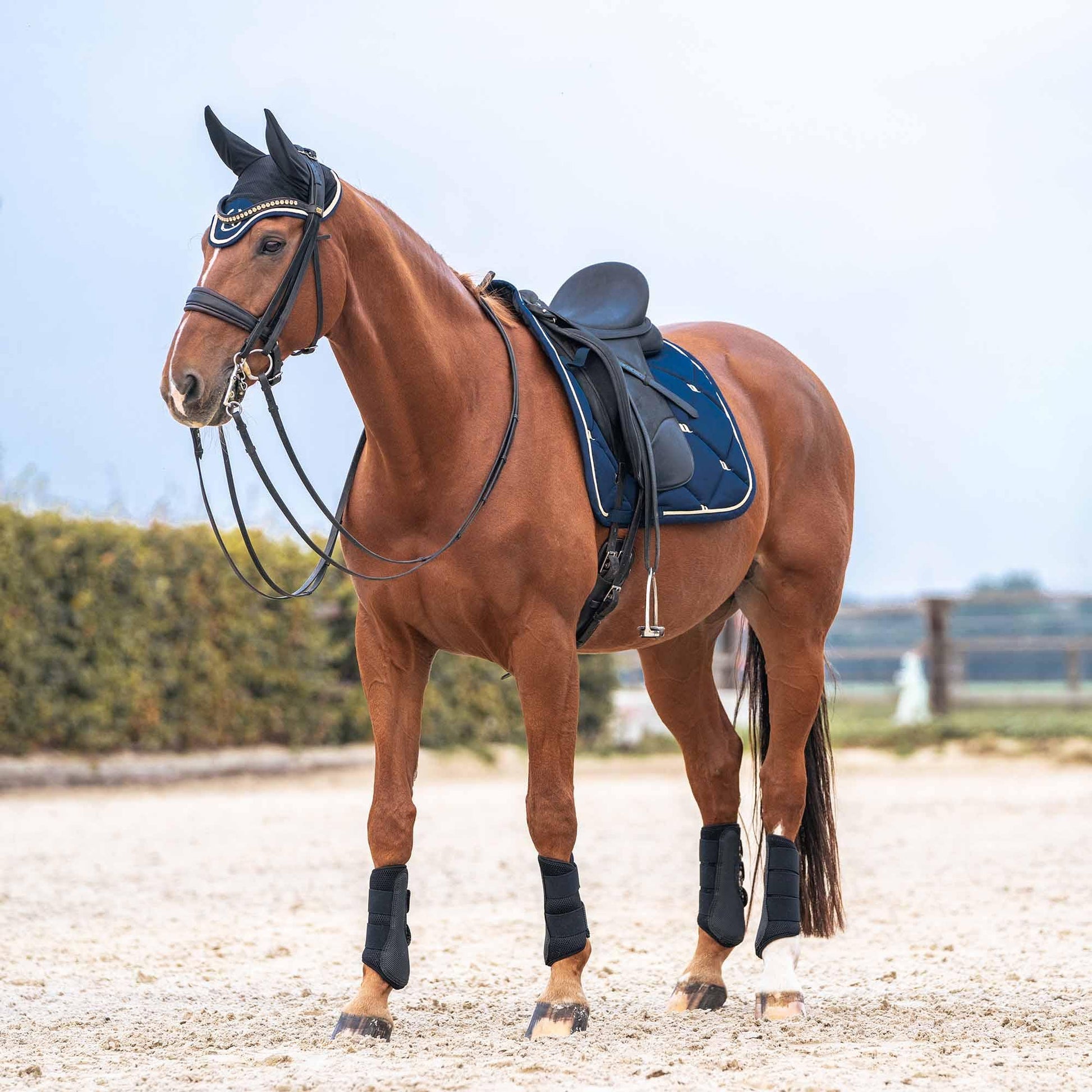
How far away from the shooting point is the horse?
3.37m

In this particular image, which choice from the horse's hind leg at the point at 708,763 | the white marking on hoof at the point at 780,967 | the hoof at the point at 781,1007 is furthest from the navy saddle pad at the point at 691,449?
the hoof at the point at 781,1007

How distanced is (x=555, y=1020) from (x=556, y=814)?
20.8 inches

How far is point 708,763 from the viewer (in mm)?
4527

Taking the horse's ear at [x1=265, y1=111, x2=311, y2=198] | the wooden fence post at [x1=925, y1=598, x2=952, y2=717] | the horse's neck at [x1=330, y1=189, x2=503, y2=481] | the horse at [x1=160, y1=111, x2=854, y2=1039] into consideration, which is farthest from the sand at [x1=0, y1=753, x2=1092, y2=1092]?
the wooden fence post at [x1=925, y1=598, x2=952, y2=717]

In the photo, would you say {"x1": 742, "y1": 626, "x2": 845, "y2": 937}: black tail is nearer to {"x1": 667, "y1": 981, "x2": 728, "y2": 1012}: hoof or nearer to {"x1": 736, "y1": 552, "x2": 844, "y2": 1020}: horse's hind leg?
{"x1": 736, "y1": 552, "x2": 844, "y2": 1020}: horse's hind leg

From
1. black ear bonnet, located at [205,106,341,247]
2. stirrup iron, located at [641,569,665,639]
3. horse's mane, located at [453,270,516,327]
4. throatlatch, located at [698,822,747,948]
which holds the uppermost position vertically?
black ear bonnet, located at [205,106,341,247]

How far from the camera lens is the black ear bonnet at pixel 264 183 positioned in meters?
3.35

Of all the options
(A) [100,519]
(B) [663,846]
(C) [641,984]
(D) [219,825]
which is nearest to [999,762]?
(B) [663,846]

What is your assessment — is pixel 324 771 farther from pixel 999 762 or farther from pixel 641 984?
pixel 641 984

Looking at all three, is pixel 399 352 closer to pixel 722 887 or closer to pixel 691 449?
pixel 691 449

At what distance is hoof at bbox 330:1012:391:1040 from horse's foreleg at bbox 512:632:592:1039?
375 mm

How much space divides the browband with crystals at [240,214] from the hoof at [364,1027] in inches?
78.7

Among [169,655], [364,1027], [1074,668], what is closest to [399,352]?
[364,1027]

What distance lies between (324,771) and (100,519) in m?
3.08
